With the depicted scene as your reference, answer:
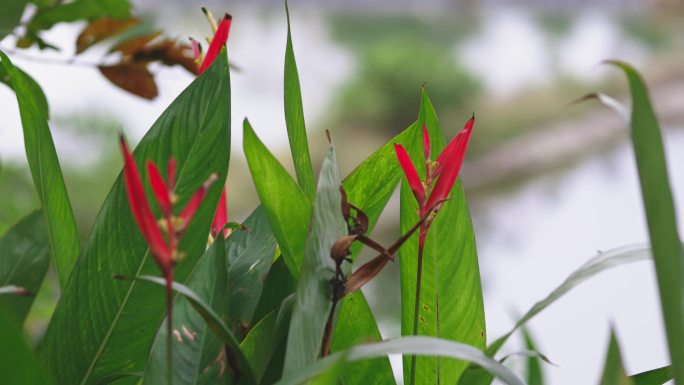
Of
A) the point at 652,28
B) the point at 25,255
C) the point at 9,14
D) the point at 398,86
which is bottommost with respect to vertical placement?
the point at 25,255

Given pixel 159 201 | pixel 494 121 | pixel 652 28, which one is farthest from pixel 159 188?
pixel 652 28

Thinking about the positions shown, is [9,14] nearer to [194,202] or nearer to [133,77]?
[133,77]

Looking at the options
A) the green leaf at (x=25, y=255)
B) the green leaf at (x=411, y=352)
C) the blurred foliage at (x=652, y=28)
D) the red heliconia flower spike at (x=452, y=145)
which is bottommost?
the green leaf at (x=25, y=255)

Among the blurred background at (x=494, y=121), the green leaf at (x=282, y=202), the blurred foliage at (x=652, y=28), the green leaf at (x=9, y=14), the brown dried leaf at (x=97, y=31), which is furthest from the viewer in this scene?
the blurred foliage at (x=652, y=28)

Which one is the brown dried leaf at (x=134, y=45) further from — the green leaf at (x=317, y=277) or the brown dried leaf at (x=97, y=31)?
the green leaf at (x=317, y=277)

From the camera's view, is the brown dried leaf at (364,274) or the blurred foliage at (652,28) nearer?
the brown dried leaf at (364,274)

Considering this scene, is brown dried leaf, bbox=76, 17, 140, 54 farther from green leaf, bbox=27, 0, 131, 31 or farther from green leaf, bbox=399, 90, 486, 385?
green leaf, bbox=399, 90, 486, 385

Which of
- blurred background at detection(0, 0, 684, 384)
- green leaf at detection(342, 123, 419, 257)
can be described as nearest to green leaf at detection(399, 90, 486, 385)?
green leaf at detection(342, 123, 419, 257)

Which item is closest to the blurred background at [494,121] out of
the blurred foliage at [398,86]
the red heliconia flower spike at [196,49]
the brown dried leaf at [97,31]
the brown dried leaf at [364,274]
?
the blurred foliage at [398,86]
